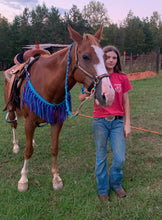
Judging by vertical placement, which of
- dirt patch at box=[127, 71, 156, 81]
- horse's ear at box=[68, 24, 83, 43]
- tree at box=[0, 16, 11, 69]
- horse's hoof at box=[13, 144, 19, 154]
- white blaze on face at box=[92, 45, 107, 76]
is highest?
tree at box=[0, 16, 11, 69]

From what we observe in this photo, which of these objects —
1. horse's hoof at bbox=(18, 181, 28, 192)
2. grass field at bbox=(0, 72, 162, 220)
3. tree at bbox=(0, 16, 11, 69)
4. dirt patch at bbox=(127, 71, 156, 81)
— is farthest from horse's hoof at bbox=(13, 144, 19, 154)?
tree at bbox=(0, 16, 11, 69)

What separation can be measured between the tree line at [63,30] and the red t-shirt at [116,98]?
28.4 meters

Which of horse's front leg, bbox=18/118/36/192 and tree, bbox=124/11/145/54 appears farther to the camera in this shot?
tree, bbox=124/11/145/54

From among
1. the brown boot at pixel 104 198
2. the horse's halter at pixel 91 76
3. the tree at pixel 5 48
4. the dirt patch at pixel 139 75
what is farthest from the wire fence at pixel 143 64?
the tree at pixel 5 48

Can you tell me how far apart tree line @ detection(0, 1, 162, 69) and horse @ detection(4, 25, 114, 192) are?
91.5 feet

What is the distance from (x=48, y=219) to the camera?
2.16 metres

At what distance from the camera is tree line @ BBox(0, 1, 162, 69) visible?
29.8m

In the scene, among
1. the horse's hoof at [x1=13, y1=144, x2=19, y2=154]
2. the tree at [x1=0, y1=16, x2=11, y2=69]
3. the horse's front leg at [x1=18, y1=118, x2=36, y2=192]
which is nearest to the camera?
the horse's front leg at [x1=18, y1=118, x2=36, y2=192]

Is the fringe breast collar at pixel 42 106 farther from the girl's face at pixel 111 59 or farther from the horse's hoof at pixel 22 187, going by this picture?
the horse's hoof at pixel 22 187

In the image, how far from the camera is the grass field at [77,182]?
2207 millimetres

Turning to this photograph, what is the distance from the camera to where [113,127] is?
2283 millimetres

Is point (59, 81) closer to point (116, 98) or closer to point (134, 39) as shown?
point (116, 98)

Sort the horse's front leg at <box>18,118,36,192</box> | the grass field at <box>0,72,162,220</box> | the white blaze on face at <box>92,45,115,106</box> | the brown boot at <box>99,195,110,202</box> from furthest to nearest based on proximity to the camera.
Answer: the horse's front leg at <box>18,118,36,192</box> < the brown boot at <box>99,195,110,202</box> < the grass field at <box>0,72,162,220</box> < the white blaze on face at <box>92,45,115,106</box>

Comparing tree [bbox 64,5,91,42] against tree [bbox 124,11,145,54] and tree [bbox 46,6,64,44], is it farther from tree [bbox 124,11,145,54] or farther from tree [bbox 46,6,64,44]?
tree [bbox 124,11,145,54]
